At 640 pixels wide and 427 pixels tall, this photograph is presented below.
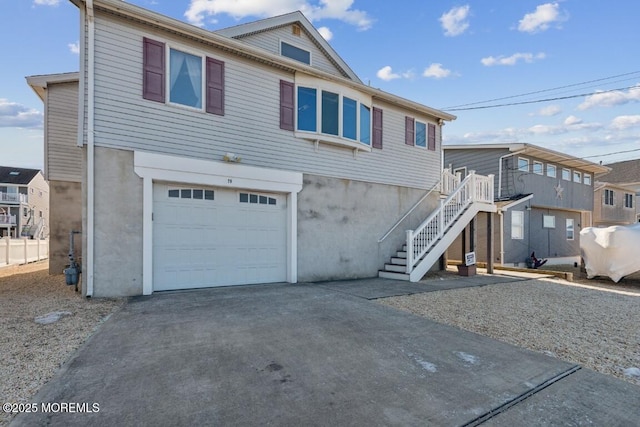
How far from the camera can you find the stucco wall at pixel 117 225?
19.9ft

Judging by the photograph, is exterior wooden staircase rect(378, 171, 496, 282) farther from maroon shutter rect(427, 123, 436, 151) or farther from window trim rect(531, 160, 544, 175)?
window trim rect(531, 160, 544, 175)

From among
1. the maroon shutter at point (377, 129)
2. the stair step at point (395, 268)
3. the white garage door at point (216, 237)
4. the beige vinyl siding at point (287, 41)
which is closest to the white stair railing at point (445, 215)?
the stair step at point (395, 268)

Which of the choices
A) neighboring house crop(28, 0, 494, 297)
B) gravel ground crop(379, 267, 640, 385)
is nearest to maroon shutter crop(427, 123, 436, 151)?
neighboring house crop(28, 0, 494, 297)

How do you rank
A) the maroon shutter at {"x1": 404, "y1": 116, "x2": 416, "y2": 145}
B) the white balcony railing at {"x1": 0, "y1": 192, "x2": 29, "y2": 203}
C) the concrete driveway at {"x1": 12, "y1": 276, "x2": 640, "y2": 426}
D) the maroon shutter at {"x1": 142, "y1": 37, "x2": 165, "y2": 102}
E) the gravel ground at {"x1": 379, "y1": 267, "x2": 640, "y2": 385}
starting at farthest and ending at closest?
the white balcony railing at {"x1": 0, "y1": 192, "x2": 29, "y2": 203}, the maroon shutter at {"x1": 404, "y1": 116, "x2": 416, "y2": 145}, the maroon shutter at {"x1": 142, "y1": 37, "x2": 165, "y2": 102}, the gravel ground at {"x1": 379, "y1": 267, "x2": 640, "y2": 385}, the concrete driveway at {"x1": 12, "y1": 276, "x2": 640, "y2": 426}

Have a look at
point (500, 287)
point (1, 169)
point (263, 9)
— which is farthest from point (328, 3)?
point (1, 169)

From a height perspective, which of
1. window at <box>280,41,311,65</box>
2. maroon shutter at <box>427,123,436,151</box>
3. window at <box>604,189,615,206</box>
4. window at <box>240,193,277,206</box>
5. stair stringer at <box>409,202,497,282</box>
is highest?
window at <box>280,41,311,65</box>

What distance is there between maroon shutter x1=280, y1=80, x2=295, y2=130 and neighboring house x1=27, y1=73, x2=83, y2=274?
270 inches

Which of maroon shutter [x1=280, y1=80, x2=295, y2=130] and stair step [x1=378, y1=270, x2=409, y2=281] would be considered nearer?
maroon shutter [x1=280, y1=80, x2=295, y2=130]

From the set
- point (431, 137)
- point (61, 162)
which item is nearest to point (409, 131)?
point (431, 137)

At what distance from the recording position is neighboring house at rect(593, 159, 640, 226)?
73.6ft

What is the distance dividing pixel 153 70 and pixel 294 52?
4.70 metres

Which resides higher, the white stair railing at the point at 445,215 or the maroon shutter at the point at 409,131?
the maroon shutter at the point at 409,131

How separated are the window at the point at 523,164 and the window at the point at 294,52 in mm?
11255

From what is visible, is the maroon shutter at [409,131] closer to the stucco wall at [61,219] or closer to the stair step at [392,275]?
the stair step at [392,275]
